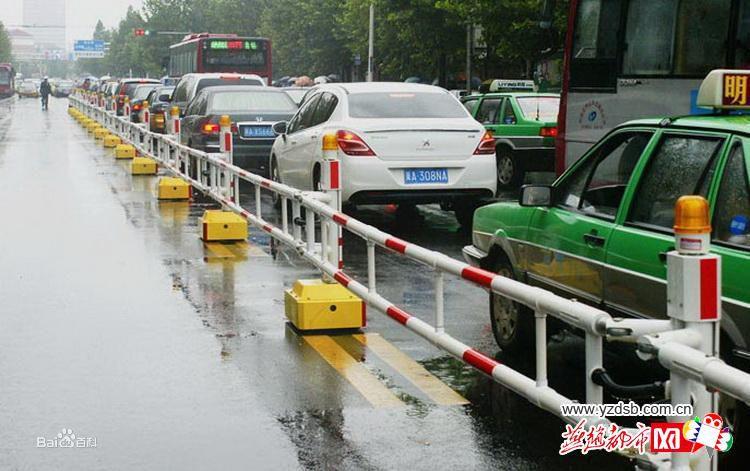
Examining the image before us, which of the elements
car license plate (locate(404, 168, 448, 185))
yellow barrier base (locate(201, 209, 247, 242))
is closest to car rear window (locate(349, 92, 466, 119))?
car license plate (locate(404, 168, 448, 185))

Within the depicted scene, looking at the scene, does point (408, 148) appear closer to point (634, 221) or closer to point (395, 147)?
point (395, 147)

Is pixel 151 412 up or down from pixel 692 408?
down

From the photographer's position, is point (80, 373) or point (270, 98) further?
point (270, 98)

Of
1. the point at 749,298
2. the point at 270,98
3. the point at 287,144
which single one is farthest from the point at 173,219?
the point at 749,298

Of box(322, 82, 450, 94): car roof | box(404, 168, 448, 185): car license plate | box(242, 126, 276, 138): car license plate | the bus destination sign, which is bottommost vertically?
box(404, 168, 448, 185): car license plate

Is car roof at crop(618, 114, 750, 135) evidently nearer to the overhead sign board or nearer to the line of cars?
the line of cars

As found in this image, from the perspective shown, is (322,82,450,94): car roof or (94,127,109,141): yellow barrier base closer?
(322,82,450,94): car roof

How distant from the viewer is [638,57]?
1584 centimetres

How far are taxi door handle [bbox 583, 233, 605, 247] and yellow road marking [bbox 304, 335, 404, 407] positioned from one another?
128 cm

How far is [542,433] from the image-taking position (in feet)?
21.5

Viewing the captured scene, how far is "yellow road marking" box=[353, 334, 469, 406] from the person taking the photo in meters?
7.32

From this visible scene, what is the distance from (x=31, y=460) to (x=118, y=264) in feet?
22.6

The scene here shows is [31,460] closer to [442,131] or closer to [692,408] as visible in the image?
[692,408]

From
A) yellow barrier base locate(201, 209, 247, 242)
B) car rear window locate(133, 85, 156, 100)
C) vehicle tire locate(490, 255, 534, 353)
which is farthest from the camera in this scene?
car rear window locate(133, 85, 156, 100)
